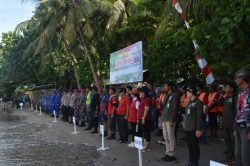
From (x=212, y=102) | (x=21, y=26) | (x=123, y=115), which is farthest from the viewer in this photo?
(x=21, y=26)

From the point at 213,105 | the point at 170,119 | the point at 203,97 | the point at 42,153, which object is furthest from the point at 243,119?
the point at 42,153

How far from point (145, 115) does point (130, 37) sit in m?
11.4

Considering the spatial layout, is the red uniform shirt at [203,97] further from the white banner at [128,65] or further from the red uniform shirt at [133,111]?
the white banner at [128,65]

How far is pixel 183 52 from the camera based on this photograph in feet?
50.7

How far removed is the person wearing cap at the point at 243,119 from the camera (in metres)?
6.89

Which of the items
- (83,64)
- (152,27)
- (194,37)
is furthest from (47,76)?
(194,37)

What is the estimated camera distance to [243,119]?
7043 millimetres

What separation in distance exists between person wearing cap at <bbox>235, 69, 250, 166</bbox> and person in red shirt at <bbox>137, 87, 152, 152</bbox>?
5004 mm

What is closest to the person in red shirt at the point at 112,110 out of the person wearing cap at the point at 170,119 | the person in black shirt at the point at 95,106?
the person in black shirt at the point at 95,106

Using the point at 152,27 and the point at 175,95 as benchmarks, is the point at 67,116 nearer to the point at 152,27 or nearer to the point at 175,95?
the point at 152,27

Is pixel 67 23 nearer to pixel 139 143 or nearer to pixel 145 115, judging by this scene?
pixel 145 115

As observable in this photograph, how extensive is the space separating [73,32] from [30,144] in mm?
12796

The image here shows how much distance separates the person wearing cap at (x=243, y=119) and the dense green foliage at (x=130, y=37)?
499 mm

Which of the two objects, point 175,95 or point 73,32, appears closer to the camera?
point 175,95
